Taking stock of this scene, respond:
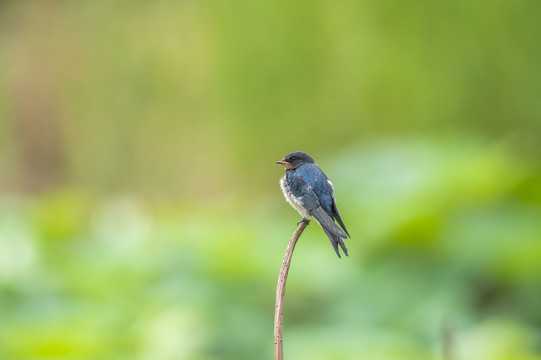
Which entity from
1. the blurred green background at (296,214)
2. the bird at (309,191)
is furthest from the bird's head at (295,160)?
the blurred green background at (296,214)

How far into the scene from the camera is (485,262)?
2.61 meters

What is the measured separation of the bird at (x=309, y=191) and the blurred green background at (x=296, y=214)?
37.5 inches

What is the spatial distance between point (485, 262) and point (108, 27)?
3.80 metres

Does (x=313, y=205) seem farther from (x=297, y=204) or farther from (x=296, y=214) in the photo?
(x=296, y=214)

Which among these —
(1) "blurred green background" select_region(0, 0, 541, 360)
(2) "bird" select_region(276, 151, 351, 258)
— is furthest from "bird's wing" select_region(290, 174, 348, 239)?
(1) "blurred green background" select_region(0, 0, 541, 360)

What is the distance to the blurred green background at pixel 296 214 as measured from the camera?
7.89 ft

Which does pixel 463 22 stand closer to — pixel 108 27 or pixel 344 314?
pixel 344 314

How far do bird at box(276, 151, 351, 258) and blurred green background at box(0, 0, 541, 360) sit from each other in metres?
0.95

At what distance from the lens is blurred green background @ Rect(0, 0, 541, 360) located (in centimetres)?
241

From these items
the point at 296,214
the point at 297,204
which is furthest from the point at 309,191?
the point at 296,214

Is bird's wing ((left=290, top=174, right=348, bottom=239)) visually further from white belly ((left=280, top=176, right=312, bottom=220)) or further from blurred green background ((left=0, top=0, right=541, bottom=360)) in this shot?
blurred green background ((left=0, top=0, right=541, bottom=360))

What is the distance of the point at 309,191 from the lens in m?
0.85

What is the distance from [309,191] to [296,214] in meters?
2.34

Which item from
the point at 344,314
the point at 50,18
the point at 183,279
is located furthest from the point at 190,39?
the point at 344,314
